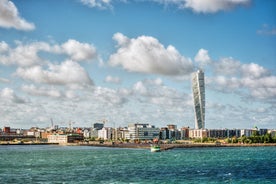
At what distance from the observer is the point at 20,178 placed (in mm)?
77812

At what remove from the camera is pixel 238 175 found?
82938 millimetres

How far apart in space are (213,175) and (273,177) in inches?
394

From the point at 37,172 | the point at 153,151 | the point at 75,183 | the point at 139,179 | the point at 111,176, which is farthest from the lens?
the point at 153,151

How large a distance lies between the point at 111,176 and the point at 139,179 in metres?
7.04

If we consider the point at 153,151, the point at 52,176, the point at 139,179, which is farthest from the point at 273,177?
the point at 153,151

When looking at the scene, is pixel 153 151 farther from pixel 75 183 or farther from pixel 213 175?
pixel 75 183

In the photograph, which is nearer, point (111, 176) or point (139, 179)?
point (139, 179)

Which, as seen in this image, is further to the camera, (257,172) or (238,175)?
(257,172)

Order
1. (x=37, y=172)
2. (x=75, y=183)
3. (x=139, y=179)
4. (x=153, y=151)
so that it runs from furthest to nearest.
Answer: (x=153, y=151) < (x=37, y=172) < (x=139, y=179) < (x=75, y=183)

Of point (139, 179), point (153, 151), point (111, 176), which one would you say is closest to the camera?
point (139, 179)

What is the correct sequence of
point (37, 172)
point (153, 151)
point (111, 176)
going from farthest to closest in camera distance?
1. point (153, 151)
2. point (37, 172)
3. point (111, 176)

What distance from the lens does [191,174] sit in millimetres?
82250

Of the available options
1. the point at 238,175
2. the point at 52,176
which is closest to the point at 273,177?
the point at 238,175

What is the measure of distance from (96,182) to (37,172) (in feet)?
72.4
